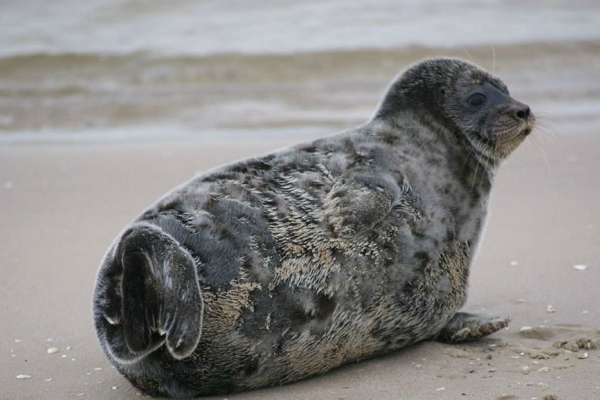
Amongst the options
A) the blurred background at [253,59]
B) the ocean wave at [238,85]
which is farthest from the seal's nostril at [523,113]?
the ocean wave at [238,85]

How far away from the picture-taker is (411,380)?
4.32 meters

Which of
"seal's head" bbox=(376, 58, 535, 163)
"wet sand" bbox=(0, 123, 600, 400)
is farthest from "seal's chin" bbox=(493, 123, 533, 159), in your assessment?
"wet sand" bbox=(0, 123, 600, 400)

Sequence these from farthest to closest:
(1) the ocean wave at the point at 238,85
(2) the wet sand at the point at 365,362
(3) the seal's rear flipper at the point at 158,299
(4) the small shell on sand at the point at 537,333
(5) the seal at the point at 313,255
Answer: (1) the ocean wave at the point at 238,85, (4) the small shell on sand at the point at 537,333, (2) the wet sand at the point at 365,362, (5) the seal at the point at 313,255, (3) the seal's rear flipper at the point at 158,299

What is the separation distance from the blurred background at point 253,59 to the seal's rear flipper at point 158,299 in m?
6.13

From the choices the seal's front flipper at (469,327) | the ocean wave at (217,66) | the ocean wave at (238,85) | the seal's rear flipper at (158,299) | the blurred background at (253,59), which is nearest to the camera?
the seal's rear flipper at (158,299)

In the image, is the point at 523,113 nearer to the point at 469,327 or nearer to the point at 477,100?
the point at 477,100

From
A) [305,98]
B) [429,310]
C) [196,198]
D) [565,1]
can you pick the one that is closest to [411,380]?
[429,310]

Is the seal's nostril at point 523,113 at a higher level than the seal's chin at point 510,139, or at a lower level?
higher

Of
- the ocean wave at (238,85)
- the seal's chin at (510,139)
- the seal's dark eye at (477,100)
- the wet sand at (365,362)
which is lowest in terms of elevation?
the wet sand at (365,362)

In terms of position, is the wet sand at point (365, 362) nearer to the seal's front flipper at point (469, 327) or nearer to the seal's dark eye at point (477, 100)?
the seal's front flipper at point (469, 327)

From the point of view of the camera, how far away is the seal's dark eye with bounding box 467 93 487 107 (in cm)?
512

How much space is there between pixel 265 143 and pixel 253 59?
5.13 m

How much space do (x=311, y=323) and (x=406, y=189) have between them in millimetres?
805

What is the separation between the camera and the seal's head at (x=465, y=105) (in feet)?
16.7
